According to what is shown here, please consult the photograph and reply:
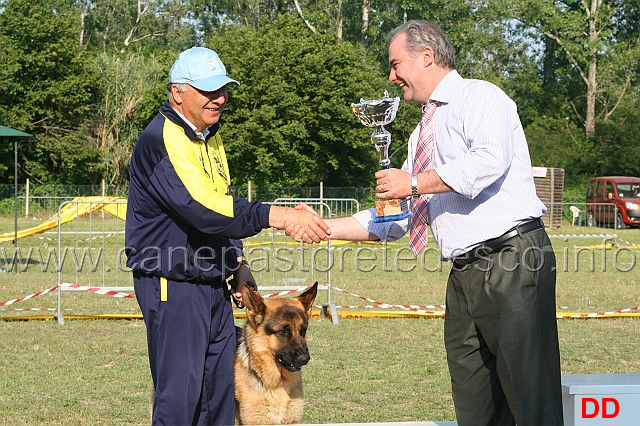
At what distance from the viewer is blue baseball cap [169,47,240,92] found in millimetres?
3699

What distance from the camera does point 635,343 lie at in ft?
29.3

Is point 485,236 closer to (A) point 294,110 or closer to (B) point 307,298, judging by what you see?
(B) point 307,298

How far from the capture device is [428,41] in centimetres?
360

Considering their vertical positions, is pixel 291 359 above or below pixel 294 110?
below

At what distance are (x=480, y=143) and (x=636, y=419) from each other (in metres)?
1.36

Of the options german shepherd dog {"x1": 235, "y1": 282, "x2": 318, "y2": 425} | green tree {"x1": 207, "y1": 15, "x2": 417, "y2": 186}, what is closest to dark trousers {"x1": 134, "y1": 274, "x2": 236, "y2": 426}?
german shepherd dog {"x1": 235, "y1": 282, "x2": 318, "y2": 425}

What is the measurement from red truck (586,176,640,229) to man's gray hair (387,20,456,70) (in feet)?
83.9

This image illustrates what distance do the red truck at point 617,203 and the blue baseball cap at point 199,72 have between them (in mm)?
25873

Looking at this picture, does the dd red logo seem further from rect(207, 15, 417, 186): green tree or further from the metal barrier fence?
rect(207, 15, 417, 186): green tree

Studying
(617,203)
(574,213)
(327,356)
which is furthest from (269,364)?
(574,213)

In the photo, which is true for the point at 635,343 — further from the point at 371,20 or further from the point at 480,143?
the point at 371,20

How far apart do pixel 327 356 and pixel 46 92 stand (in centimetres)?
3289

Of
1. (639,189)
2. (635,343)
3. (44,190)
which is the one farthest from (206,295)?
(44,190)

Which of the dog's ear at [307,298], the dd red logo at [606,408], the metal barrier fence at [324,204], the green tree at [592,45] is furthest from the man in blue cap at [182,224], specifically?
the green tree at [592,45]
